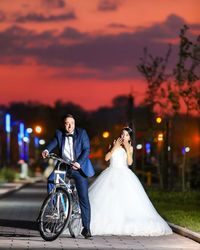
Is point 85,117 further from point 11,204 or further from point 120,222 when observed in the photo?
point 120,222

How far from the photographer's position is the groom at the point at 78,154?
16844 mm

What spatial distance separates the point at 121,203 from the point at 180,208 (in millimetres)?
8848

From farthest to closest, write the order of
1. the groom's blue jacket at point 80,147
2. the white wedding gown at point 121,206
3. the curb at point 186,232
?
the white wedding gown at point 121,206, the curb at point 186,232, the groom's blue jacket at point 80,147

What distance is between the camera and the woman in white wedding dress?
17609 mm

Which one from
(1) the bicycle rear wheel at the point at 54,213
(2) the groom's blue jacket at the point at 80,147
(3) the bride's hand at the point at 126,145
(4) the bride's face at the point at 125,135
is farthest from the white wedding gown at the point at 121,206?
(1) the bicycle rear wheel at the point at 54,213

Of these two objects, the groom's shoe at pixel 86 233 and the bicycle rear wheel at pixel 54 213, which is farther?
the groom's shoe at pixel 86 233

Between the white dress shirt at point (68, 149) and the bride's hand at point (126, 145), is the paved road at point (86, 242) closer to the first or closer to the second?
the white dress shirt at point (68, 149)

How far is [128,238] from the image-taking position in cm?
1733

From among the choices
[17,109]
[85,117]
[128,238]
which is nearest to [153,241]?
[128,238]

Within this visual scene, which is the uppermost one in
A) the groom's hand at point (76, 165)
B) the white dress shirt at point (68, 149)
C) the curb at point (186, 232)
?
the white dress shirt at point (68, 149)

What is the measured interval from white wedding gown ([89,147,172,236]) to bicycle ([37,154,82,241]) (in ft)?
3.10

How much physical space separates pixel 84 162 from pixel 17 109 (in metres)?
150

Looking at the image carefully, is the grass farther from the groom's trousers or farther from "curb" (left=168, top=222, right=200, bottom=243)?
the groom's trousers

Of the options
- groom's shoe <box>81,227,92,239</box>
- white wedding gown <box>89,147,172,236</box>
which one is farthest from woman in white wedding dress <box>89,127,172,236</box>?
groom's shoe <box>81,227,92,239</box>
